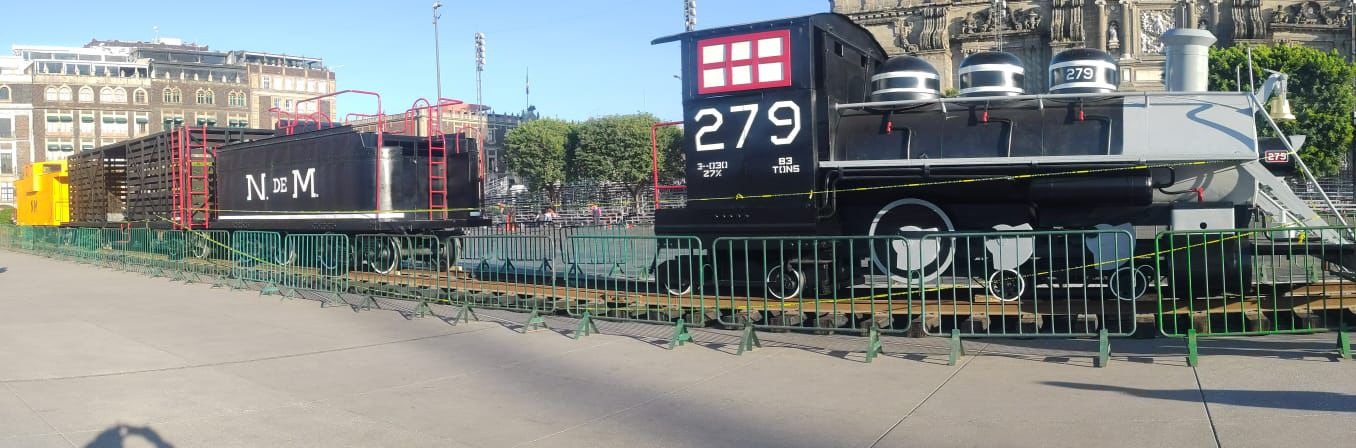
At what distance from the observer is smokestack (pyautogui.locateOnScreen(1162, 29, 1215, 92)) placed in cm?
1049

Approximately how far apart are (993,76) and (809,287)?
3165 mm

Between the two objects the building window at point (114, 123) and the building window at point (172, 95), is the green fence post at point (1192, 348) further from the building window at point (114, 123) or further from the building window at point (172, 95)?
the building window at point (114, 123)

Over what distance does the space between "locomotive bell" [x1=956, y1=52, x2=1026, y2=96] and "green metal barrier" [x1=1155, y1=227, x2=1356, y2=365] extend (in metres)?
2.41

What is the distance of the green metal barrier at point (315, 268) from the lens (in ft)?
46.5

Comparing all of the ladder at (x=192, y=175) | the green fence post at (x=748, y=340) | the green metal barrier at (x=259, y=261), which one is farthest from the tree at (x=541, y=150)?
the green fence post at (x=748, y=340)

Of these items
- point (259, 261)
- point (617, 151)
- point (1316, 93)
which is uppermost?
point (1316, 93)

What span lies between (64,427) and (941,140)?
829 centimetres

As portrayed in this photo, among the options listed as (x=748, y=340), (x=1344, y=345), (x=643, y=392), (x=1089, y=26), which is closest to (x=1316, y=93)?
(x=1089, y=26)

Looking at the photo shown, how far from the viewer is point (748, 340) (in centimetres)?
875

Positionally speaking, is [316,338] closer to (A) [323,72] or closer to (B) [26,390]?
(B) [26,390]

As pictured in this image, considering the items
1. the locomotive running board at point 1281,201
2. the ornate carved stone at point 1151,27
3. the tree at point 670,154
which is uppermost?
the ornate carved stone at point 1151,27

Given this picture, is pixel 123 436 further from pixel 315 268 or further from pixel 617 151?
pixel 617 151

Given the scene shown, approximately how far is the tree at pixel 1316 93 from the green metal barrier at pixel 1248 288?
41.0 m

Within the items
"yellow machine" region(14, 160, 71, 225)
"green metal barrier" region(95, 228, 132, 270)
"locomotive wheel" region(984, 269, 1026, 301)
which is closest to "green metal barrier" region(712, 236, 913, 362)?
"locomotive wheel" region(984, 269, 1026, 301)
